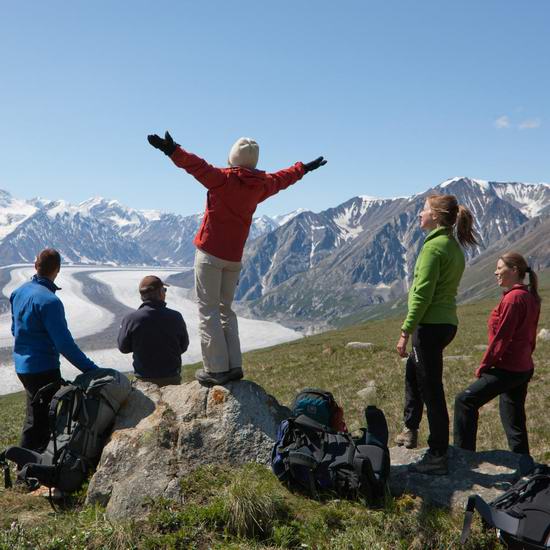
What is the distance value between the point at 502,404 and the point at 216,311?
16.7 ft

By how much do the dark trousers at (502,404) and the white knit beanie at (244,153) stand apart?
200 inches

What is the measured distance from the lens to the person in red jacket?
25.5 feet

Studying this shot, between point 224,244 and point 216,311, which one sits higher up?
point 224,244

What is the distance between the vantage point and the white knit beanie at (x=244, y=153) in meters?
7.94

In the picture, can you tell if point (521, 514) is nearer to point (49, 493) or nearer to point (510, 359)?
point (510, 359)

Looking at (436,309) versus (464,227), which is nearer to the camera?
(436,309)

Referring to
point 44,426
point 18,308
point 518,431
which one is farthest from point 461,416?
point 18,308

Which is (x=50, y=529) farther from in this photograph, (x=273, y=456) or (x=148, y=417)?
(x=273, y=456)

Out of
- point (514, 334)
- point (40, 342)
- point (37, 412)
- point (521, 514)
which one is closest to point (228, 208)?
point (40, 342)

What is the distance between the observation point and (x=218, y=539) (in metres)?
5.76

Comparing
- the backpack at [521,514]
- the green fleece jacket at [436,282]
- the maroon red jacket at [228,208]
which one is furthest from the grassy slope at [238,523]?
the maroon red jacket at [228,208]

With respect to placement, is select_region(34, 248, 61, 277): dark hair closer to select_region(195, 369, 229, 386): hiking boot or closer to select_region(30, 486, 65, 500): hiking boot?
select_region(195, 369, 229, 386): hiking boot

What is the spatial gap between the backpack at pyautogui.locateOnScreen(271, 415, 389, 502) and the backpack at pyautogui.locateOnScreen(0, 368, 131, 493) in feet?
9.50

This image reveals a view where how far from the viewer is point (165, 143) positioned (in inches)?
268
